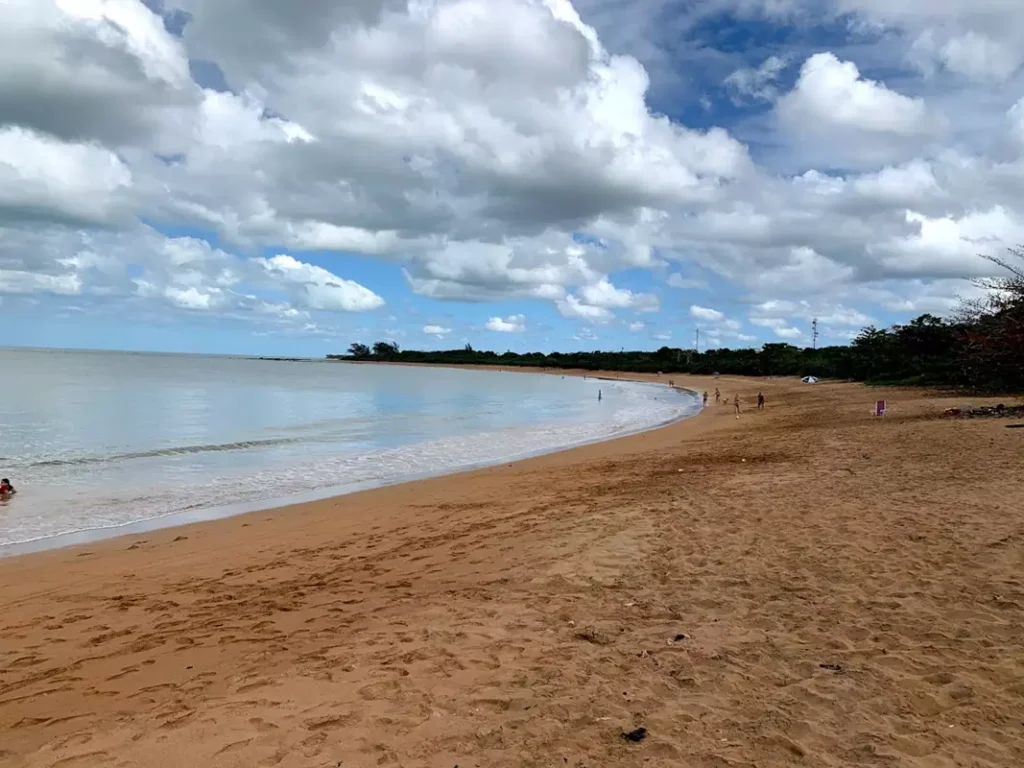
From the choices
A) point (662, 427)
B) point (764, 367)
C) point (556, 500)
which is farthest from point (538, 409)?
point (764, 367)

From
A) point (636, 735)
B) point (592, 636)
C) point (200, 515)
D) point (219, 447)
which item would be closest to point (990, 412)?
point (592, 636)

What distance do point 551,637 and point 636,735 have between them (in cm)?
157

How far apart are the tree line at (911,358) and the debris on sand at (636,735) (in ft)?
73.5

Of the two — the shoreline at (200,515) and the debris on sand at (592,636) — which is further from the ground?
the debris on sand at (592,636)

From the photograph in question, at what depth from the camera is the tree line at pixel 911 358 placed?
76.4 ft

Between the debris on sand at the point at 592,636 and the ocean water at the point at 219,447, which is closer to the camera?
the debris on sand at the point at 592,636

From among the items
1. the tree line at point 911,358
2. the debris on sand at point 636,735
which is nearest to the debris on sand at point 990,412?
the tree line at point 911,358

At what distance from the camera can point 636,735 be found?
151 inches

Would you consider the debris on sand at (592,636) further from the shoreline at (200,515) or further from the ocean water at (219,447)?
the ocean water at (219,447)

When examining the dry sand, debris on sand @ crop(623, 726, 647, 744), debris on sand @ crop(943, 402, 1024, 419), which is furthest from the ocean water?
debris on sand @ crop(943, 402, 1024, 419)

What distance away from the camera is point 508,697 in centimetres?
439

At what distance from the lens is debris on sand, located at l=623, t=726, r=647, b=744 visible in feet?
12.5

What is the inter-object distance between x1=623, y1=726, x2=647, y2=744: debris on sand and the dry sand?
0.06 meters

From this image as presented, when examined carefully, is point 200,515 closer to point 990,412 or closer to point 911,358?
point 990,412
